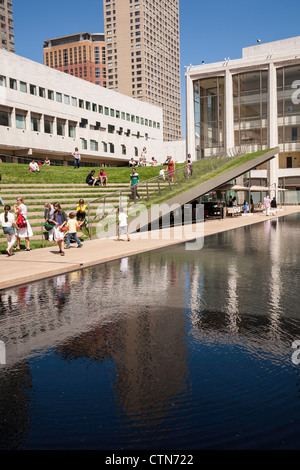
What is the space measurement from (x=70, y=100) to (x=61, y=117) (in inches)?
153

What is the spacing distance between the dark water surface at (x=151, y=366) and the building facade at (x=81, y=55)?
596ft

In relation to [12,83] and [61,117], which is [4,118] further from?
[61,117]

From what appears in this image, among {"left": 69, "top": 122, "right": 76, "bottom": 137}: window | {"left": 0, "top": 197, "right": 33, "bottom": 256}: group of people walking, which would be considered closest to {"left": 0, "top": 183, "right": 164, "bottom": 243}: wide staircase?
{"left": 0, "top": 197, "right": 33, "bottom": 256}: group of people walking

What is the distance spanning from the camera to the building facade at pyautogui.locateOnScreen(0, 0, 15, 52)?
115488 mm

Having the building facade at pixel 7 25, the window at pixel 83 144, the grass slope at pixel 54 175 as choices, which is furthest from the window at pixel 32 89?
the building facade at pixel 7 25

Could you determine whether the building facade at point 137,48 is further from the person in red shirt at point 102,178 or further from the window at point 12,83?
the person in red shirt at point 102,178

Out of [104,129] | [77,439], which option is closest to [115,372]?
[77,439]

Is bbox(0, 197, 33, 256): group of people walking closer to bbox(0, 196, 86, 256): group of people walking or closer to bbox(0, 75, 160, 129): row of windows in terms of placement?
bbox(0, 196, 86, 256): group of people walking

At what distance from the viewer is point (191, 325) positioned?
628 cm

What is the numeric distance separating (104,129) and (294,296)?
6307cm

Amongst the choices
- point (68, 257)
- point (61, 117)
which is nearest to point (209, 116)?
point (61, 117)

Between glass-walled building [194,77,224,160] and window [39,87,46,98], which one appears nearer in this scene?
window [39,87,46,98]

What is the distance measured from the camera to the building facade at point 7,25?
379 feet

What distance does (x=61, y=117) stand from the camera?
186ft
